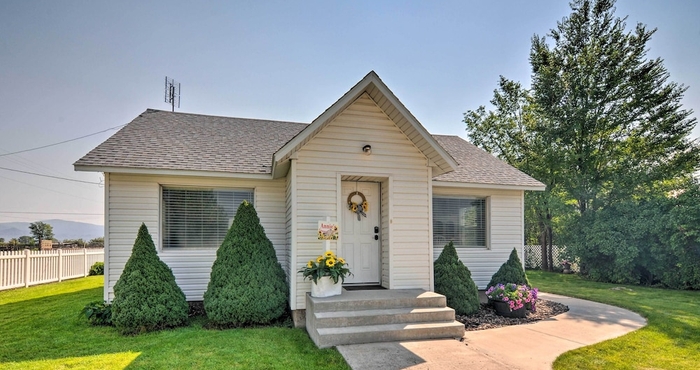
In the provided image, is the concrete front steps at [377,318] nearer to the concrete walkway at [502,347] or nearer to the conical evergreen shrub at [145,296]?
the concrete walkway at [502,347]

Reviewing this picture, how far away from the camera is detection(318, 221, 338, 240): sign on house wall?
6086 millimetres

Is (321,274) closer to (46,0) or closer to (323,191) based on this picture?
(323,191)

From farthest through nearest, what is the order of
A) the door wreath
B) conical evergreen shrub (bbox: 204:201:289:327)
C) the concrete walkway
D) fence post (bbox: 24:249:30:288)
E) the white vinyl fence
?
fence post (bbox: 24:249:30:288), the white vinyl fence, the door wreath, conical evergreen shrub (bbox: 204:201:289:327), the concrete walkway

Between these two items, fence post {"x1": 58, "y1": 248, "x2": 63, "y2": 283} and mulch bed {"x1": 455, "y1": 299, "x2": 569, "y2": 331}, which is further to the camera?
fence post {"x1": 58, "y1": 248, "x2": 63, "y2": 283}

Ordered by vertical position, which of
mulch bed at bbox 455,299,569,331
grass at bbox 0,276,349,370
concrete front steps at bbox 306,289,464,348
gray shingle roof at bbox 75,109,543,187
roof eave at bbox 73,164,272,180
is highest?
gray shingle roof at bbox 75,109,543,187

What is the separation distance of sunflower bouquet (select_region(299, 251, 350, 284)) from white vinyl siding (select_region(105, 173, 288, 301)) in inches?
74.3

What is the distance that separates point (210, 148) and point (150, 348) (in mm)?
4295

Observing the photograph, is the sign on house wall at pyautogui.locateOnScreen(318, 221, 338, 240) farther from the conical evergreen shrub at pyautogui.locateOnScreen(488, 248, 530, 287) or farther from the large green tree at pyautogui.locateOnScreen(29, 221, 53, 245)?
the large green tree at pyautogui.locateOnScreen(29, 221, 53, 245)

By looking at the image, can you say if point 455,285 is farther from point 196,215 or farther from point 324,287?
point 196,215

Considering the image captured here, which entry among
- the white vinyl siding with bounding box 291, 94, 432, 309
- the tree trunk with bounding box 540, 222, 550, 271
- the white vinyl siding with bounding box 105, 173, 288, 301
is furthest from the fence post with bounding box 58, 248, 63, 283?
the tree trunk with bounding box 540, 222, 550, 271

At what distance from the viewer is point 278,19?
9.41m

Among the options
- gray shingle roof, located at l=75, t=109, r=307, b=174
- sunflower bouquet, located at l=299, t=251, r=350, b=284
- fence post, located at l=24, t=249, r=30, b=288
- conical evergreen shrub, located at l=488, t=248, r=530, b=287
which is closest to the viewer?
sunflower bouquet, located at l=299, t=251, r=350, b=284

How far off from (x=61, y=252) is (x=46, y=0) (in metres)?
7.83

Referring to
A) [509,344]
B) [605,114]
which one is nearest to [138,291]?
[509,344]
